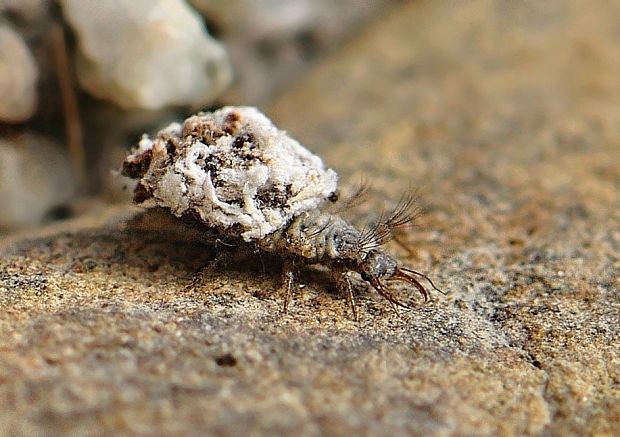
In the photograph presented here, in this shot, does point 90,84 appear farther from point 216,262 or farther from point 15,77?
point 216,262

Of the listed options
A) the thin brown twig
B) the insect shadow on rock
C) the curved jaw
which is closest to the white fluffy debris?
the insect shadow on rock

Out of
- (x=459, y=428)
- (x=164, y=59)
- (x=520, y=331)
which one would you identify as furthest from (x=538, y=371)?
(x=164, y=59)

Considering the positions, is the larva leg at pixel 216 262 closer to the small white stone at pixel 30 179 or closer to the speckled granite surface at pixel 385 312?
the speckled granite surface at pixel 385 312

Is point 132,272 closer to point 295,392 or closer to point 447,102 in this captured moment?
point 295,392

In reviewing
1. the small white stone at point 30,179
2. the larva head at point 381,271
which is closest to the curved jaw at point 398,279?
the larva head at point 381,271

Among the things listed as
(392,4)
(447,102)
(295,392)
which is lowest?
(295,392)

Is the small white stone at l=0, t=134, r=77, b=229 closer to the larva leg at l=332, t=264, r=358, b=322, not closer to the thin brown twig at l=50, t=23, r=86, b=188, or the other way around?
the thin brown twig at l=50, t=23, r=86, b=188
